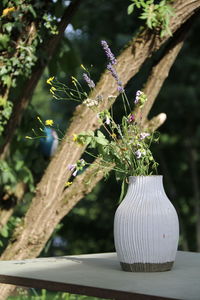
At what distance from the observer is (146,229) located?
2.50m

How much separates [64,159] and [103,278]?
157cm

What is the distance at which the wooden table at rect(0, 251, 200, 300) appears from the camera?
2.08m

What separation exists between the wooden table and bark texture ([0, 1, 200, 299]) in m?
0.85

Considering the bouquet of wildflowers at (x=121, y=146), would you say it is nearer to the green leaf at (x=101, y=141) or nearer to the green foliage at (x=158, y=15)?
the green leaf at (x=101, y=141)

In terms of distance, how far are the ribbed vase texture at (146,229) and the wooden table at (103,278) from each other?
6cm

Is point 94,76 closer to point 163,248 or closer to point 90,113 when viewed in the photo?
point 90,113

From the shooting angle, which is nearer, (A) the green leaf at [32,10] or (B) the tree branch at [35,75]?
(A) the green leaf at [32,10]

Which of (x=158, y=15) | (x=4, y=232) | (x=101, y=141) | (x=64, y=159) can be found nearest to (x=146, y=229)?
(x=101, y=141)

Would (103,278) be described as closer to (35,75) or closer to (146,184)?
(146,184)

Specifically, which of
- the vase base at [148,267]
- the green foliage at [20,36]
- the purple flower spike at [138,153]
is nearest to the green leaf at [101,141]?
the purple flower spike at [138,153]

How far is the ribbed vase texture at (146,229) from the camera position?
98.7 inches

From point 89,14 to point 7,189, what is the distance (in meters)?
8.69

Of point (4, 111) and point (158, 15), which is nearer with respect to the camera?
point (158, 15)

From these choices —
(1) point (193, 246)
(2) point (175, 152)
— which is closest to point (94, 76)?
(2) point (175, 152)
